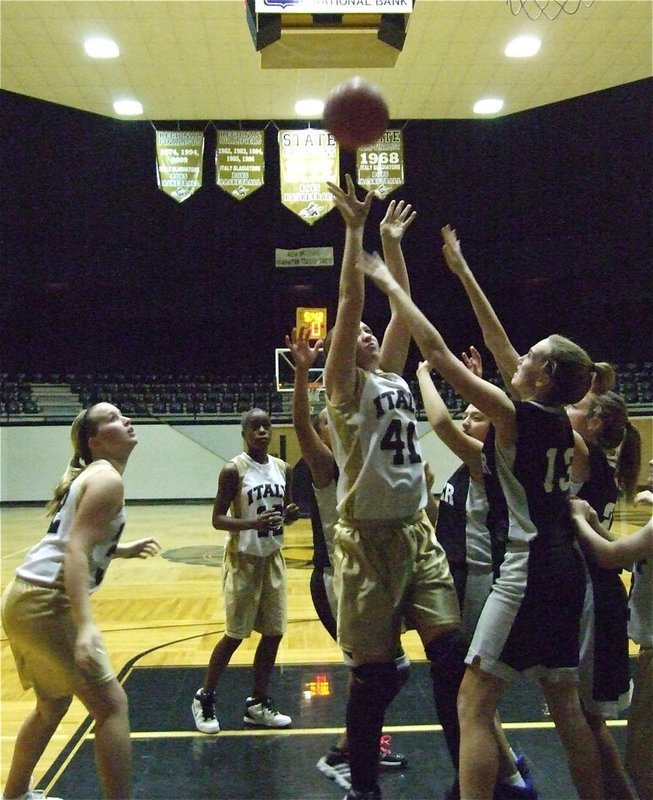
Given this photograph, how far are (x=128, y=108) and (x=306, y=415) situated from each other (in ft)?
31.0

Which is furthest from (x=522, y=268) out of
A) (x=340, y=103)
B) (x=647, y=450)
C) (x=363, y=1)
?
(x=340, y=103)

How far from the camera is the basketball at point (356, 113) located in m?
3.51

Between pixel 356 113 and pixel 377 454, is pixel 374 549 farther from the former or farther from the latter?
pixel 356 113

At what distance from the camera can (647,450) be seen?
14344mm

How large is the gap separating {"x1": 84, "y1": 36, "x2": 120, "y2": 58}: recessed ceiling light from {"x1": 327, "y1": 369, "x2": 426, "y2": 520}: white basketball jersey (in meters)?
7.89

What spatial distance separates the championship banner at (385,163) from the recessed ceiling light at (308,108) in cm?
122

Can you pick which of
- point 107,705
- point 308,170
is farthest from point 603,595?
point 308,170

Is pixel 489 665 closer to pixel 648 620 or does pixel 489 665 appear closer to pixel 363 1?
pixel 648 620

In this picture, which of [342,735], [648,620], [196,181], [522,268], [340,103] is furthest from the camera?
[522,268]

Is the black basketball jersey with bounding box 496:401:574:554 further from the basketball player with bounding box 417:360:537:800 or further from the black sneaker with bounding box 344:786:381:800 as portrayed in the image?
the black sneaker with bounding box 344:786:381:800

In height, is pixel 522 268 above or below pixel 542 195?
below

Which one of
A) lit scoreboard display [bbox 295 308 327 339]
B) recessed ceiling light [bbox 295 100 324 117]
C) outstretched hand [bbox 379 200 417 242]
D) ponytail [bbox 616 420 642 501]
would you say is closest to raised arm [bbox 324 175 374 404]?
outstretched hand [bbox 379 200 417 242]

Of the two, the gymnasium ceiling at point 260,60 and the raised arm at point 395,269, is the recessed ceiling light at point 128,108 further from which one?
the raised arm at point 395,269

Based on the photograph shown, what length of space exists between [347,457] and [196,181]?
877cm
